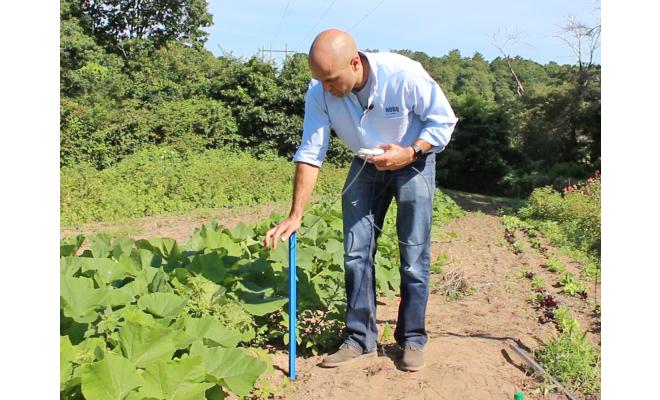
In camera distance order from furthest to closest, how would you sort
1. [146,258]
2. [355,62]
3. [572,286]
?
[572,286] → [146,258] → [355,62]

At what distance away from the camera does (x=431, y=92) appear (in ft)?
9.92

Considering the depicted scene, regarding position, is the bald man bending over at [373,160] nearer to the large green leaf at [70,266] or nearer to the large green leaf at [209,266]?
the large green leaf at [209,266]

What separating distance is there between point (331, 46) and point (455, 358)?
1.73 metres

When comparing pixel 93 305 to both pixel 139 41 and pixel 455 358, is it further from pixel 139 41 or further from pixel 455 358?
pixel 139 41

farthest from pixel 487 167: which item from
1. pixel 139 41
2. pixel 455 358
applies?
pixel 455 358

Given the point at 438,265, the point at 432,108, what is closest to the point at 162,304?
the point at 432,108

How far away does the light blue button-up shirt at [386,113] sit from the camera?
9.89 ft

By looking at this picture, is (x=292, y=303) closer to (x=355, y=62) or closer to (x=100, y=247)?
(x=355, y=62)

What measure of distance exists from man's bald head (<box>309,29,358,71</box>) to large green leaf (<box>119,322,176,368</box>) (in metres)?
1.26

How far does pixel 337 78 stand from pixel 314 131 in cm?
38

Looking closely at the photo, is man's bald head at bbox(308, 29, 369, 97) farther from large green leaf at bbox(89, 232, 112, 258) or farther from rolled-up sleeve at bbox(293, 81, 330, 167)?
large green leaf at bbox(89, 232, 112, 258)

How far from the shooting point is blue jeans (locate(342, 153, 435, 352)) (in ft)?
10.5

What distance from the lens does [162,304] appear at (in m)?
3.04
